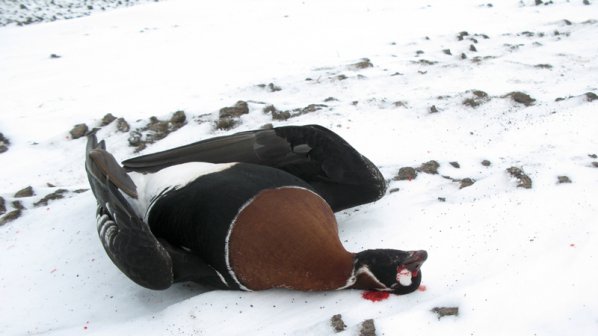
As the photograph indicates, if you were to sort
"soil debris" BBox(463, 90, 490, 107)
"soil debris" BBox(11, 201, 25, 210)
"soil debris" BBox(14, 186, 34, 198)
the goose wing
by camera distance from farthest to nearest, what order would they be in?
"soil debris" BBox(463, 90, 490, 107) < "soil debris" BBox(14, 186, 34, 198) < "soil debris" BBox(11, 201, 25, 210) < the goose wing

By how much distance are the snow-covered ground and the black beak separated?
0.61 feet

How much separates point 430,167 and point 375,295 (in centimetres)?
166

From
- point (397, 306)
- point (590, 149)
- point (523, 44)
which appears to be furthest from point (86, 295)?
point (523, 44)

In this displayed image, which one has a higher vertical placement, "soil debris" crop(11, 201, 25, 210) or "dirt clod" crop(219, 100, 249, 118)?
"dirt clod" crop(219, 100, 249, 118)

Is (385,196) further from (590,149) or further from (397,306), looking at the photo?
(590,149)

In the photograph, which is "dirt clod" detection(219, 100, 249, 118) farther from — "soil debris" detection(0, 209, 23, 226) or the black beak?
the black beak

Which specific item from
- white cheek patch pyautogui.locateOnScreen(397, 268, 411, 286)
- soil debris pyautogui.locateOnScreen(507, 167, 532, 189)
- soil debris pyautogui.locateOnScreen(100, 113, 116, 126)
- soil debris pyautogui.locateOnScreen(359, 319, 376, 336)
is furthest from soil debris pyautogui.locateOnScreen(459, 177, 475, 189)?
soil debris pyautogui.locateOnScreen(100, 113, 116, 126)

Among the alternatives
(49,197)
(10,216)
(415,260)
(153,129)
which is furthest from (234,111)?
(415,260)

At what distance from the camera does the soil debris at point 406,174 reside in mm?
4328

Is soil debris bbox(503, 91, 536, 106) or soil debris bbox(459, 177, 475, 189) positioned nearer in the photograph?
soil debris bbox(459, 177, 475, 189)

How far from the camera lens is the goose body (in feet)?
9.60

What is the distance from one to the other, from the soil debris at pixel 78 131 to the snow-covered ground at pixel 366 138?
0.17 ft

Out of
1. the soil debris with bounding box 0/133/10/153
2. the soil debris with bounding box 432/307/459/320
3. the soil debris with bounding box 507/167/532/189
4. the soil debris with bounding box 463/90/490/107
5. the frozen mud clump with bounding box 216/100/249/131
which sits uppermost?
the frozen mud clump with bounding box 216/100/249/131

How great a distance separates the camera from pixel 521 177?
13.1ft
